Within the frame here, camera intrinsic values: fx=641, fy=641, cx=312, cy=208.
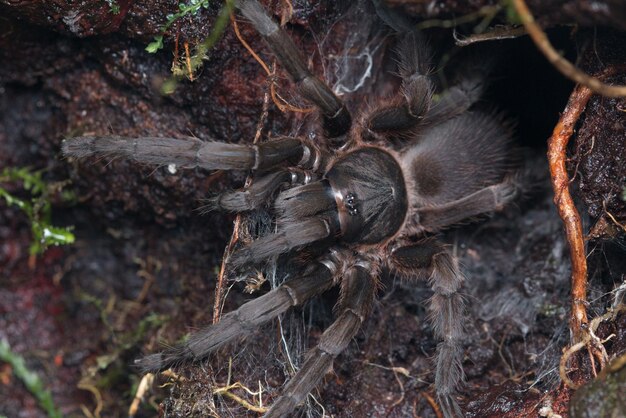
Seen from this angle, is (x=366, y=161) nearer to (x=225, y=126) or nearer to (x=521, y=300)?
(x=225, y=126)

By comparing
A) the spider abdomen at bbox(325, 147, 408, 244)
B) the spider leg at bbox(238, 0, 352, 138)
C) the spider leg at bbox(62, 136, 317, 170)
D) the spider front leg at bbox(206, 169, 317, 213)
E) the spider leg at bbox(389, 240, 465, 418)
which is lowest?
the spider leg at bbox(389, 240, 465, 418)

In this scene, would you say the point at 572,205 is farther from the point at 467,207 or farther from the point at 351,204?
the point at 351,204

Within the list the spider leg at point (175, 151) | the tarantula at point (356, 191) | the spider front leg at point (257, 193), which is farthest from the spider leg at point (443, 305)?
the spider leg at point (175, 151)

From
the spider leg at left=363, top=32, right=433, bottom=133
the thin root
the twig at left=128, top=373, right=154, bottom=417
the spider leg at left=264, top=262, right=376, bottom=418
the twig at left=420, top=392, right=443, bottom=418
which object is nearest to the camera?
the thin root

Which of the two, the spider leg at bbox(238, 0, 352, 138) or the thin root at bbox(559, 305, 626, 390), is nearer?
the thin root at bbox(559, 305, 626, 390)

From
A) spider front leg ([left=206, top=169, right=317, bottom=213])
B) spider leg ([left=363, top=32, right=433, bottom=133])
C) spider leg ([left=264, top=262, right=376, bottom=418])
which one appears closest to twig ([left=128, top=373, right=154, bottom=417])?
spider leg ([left=264, top=262, right=376, bottom=418])

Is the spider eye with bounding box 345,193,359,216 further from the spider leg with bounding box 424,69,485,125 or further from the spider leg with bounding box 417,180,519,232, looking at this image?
the spider leg with bounding box 424,69,485,125

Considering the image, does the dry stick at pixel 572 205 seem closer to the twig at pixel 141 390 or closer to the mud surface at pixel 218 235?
the mud surface at pixel 218 235
